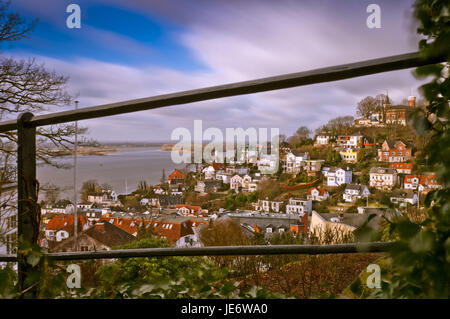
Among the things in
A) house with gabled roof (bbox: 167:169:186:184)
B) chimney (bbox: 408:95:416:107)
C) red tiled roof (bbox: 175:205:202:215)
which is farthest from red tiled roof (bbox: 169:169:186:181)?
chimney (bbox: 408:95:416:107)

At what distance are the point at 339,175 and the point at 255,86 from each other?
0.61 m

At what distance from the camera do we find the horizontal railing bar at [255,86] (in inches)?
26.1

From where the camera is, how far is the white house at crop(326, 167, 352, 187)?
1.21 metres

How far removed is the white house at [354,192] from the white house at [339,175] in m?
0.03

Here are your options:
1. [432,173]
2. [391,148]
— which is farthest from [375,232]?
[391,148]

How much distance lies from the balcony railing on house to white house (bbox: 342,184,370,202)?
1.34ft

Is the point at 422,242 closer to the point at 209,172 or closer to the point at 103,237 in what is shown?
the point at 209,172

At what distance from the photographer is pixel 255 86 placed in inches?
30.9

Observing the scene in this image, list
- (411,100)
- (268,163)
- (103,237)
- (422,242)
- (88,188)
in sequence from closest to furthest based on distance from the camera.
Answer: (422,242) < (411,100) < (268,163) < (88,188) < (103,237)

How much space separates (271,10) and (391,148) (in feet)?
33.1

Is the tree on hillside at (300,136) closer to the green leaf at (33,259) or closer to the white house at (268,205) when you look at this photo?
the white house at (268,205)

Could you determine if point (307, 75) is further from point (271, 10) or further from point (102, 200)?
point (271, 10)

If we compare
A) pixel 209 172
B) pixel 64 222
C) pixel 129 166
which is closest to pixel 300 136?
pixel 209 172

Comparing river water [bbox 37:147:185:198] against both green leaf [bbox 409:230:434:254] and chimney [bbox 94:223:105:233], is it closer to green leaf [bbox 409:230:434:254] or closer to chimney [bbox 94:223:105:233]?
chimney [bbox 94:223:105:233]
